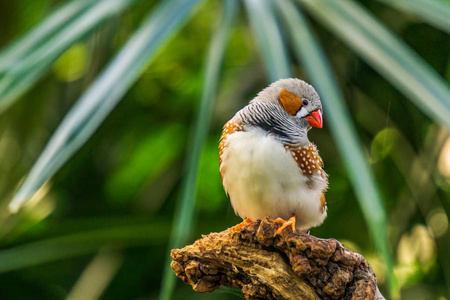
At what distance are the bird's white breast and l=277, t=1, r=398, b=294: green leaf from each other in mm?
256

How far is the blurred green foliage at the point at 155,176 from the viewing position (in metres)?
3.45

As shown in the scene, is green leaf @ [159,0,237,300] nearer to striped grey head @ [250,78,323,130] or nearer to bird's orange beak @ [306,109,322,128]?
striped grey head @ [250,78,323,130]

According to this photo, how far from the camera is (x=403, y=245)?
3.76 m

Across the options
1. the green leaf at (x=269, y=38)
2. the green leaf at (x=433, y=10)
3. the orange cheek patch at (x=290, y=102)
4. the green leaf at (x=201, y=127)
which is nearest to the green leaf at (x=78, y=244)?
the green leaf at (x=201, y=127)

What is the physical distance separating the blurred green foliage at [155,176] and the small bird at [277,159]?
1150mm

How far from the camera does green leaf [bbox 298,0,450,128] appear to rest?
1744 millimetres

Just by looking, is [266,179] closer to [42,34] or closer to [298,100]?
[298,100]

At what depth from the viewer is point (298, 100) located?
2.26 metres

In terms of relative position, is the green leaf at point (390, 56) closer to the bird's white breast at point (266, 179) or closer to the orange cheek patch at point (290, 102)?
the orange cheek patch at point (290, 102)

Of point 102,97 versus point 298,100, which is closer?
point 102,97

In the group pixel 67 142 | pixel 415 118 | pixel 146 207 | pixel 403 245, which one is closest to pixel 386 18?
pixel 415 118

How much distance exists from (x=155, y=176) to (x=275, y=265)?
2.19m

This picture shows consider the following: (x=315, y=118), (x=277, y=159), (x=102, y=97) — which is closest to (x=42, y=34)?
(x=102, y=97)

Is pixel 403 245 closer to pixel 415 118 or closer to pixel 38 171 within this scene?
pixel 415 118
